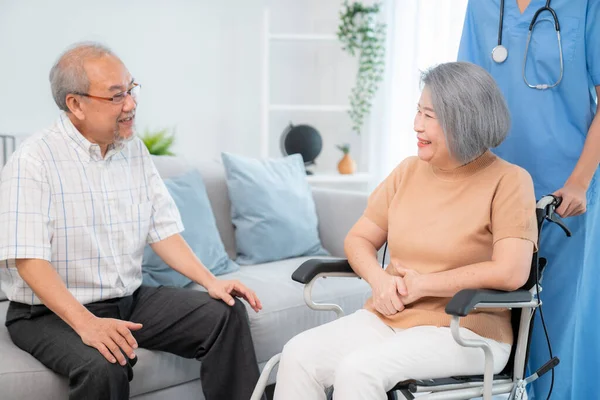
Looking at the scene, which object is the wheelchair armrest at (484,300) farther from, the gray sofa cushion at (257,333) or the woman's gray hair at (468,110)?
the gray sofa cushion at (257,333)

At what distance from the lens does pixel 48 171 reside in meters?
1.75

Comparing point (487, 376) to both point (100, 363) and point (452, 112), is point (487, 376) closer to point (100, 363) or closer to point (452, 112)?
point (452, 112)

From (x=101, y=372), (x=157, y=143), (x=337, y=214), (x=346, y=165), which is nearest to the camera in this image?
(x=101, y=372)

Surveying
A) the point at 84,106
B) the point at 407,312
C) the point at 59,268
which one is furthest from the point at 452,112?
the point at 59,268

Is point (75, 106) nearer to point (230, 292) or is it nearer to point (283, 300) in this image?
point (230, 292)

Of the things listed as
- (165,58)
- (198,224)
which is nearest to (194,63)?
(165,58)

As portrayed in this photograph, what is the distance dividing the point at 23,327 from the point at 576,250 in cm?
138

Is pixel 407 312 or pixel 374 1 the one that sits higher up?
pixel 374 1

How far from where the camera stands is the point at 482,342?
1426 millimetres

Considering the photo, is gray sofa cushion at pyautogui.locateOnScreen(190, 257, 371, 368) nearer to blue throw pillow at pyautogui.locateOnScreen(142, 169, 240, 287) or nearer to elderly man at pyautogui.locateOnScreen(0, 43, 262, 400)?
blue throw pillow at pyautogui.locateOnScreen(142, 169, 240, 287)

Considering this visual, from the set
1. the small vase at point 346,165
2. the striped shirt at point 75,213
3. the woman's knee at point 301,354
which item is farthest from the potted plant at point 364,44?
the woman's knee at point 301,354

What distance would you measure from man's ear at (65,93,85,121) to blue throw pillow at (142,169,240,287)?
0.68m

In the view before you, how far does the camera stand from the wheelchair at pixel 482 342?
138cm

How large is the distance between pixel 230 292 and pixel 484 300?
752 mm
